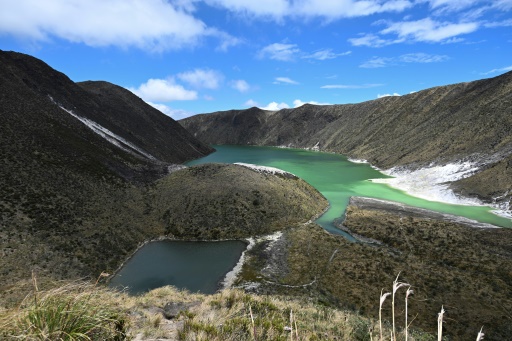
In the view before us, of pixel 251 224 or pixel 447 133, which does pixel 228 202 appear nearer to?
pixel 251 224

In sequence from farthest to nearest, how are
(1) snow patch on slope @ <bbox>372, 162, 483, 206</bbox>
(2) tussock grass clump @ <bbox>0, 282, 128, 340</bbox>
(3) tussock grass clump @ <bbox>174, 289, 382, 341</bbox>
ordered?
(1) snow patch on slope @ <bbox>372, 162, 483, 206</bbox>
(3) tussock grass clump @ <bbox>174, 289, 382, 341</bbox>
(2) tussock grass clump @ <bbox>0, 282, 128, 340</bbox>

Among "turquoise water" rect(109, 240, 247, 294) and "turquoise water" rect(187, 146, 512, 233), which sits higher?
"turquoise water" rect(187, 146, 512, 233)

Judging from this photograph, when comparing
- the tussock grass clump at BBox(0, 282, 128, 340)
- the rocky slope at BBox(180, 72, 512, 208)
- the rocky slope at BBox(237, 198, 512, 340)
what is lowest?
the rocky slope at BBox(237, 198, 512, 340)

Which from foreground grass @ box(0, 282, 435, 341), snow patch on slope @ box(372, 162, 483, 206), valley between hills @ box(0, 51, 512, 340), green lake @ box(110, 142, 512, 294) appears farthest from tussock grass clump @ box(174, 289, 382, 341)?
snow patch on slope @ box(372, 162, 483, 206)

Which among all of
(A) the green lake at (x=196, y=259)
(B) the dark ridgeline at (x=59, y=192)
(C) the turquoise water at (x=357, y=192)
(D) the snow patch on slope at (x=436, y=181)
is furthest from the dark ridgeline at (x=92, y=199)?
(D) the snow patch on slope at (x=436, y=181)

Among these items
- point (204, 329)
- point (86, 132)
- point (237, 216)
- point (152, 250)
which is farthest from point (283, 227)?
point (86, 132)

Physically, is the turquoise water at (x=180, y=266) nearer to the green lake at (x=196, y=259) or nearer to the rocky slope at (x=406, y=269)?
the green lake at (x=196, y=259)

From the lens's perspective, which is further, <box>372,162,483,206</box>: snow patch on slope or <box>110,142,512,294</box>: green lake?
<box>372,162,483,206</box>: snow patch on slope

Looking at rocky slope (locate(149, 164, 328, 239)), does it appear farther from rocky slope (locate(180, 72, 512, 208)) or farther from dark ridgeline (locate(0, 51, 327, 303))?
rocky slope (locate(180, 72, 512, 208))
